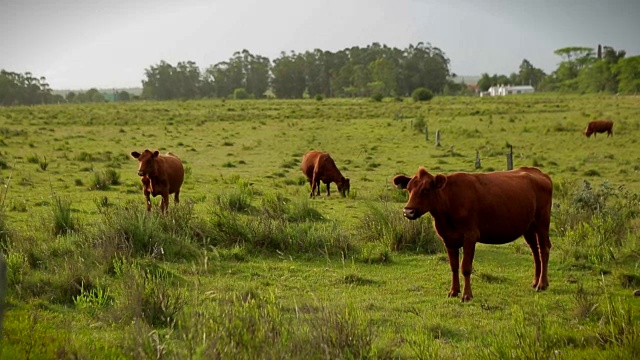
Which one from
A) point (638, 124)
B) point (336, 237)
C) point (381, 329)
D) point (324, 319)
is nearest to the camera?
point (324, 319)

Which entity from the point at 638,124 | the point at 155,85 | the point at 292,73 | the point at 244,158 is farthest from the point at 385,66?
the point at 244,158

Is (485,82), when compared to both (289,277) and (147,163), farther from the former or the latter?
(289,277)

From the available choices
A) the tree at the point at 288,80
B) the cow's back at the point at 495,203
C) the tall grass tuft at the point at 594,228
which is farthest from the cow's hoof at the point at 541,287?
the tree at the point at 288,80

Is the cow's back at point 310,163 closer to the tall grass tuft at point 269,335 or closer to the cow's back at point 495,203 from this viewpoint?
the cow's back at point 495,203

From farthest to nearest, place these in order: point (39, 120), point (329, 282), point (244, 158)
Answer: point (39, 120) < point (244, 158) < point (329, 282)

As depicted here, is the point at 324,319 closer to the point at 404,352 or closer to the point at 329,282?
the point at 404,352

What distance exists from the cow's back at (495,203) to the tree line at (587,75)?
3734 inches

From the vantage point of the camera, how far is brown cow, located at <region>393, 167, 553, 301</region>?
8.19m

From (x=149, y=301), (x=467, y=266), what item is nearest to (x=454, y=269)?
(x=467, y=266)

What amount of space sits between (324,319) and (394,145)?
2769cm

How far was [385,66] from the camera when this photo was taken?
127 metres

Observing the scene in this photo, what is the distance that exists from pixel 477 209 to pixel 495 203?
0.28 metres

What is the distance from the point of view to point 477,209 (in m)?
8.41

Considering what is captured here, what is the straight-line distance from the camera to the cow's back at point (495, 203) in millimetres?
8320
